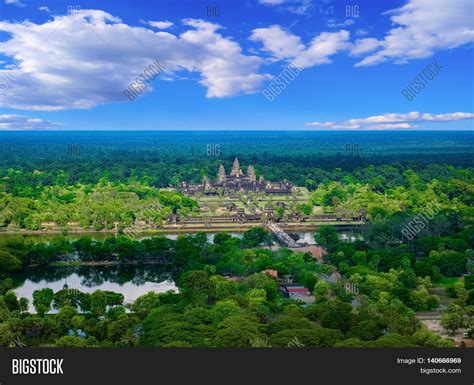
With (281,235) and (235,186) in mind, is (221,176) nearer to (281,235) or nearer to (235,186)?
(235,186)

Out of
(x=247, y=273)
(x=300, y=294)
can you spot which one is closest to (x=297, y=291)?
(x=300, y=294)

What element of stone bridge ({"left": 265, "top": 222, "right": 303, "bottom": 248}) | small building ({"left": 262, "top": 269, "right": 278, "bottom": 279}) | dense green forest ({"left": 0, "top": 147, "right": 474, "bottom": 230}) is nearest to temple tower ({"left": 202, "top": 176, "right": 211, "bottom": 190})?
dense green forest ({"left": 0, "top": 147, "right": 474, "bottom": 230})

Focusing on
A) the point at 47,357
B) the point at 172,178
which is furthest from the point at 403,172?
the point at 47,357

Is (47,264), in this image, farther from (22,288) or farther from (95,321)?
(95,321)

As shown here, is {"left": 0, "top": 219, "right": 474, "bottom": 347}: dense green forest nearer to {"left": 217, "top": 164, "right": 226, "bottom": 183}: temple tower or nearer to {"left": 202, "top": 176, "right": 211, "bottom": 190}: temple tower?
{"left": 202, "top": 176, "right": 211, "bottom": 190}: temple tower

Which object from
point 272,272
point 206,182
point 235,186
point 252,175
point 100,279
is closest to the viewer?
point 272,272

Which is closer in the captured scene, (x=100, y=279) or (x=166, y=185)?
(x=100, y=279)
